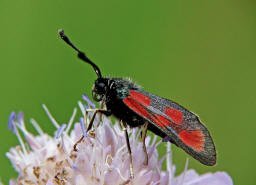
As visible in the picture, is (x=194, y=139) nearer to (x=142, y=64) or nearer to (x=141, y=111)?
(x=141, y=111)

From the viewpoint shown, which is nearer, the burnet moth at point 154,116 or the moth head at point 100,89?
the burnet moth at point 154,116

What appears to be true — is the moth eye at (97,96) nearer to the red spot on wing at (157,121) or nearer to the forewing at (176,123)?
the forewing at (176,123)

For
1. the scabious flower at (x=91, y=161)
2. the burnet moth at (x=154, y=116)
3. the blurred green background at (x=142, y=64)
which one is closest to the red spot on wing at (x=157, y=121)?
the burnet moth at (x=154, y=116)

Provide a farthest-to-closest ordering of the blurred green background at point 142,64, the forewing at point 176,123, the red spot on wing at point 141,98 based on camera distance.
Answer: the blurred green background at point 142,64, the red spot on wing at point 141,98, the forewing at point 176,123

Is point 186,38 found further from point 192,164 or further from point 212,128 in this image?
point 192,164

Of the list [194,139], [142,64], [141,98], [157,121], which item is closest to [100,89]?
[141,98]

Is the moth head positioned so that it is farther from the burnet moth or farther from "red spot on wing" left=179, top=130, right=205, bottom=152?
"red spot on wing" left=179, top=130, right=205, bottom=152

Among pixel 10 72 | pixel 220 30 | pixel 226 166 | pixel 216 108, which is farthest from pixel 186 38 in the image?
pixel 10 72

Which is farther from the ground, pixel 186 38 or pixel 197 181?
pixel 186 38

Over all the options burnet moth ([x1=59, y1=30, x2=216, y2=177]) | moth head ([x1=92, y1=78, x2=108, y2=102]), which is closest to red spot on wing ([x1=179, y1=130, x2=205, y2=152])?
burnet moth ([x1=59, y1=30, x2=216, y2=177])
